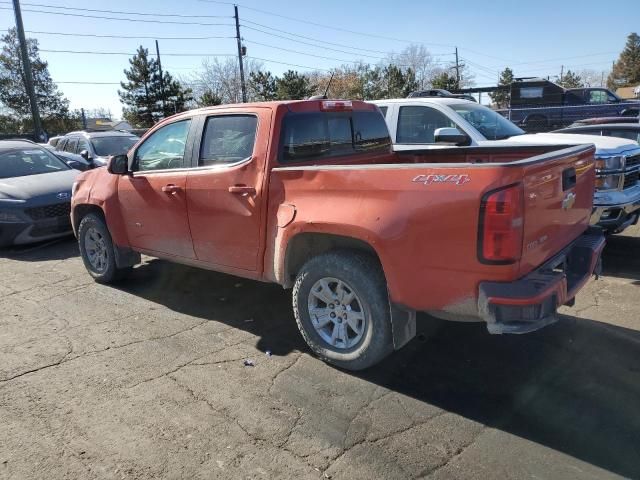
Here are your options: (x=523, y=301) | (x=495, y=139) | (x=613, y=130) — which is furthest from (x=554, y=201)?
(x=613, y=130)

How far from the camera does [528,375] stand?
11.9 feet

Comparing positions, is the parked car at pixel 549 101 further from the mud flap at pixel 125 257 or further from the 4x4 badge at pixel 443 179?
the 4x4 badge at pixel 443 179

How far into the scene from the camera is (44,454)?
9.67ft

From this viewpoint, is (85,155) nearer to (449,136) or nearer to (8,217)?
(8,217)

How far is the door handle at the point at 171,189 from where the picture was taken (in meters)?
4.69

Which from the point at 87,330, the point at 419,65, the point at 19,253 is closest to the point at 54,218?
the point at 19,253

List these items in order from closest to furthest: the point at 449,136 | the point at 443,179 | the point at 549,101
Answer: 1. the point at 443,179
2. the point at 449,136
3. the point at 549,101

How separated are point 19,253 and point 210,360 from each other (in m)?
5.50

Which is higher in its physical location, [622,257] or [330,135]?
[330,135]

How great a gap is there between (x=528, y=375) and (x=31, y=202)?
739 cm

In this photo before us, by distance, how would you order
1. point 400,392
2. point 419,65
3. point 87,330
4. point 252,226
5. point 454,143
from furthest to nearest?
point 419,65, point 454,143, point 87,330, point 252,226, point 400,392

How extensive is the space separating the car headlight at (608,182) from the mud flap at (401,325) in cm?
388

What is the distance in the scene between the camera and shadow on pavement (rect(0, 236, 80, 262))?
7589 millimetres

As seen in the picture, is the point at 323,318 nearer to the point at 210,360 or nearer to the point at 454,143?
the point at 210,360
